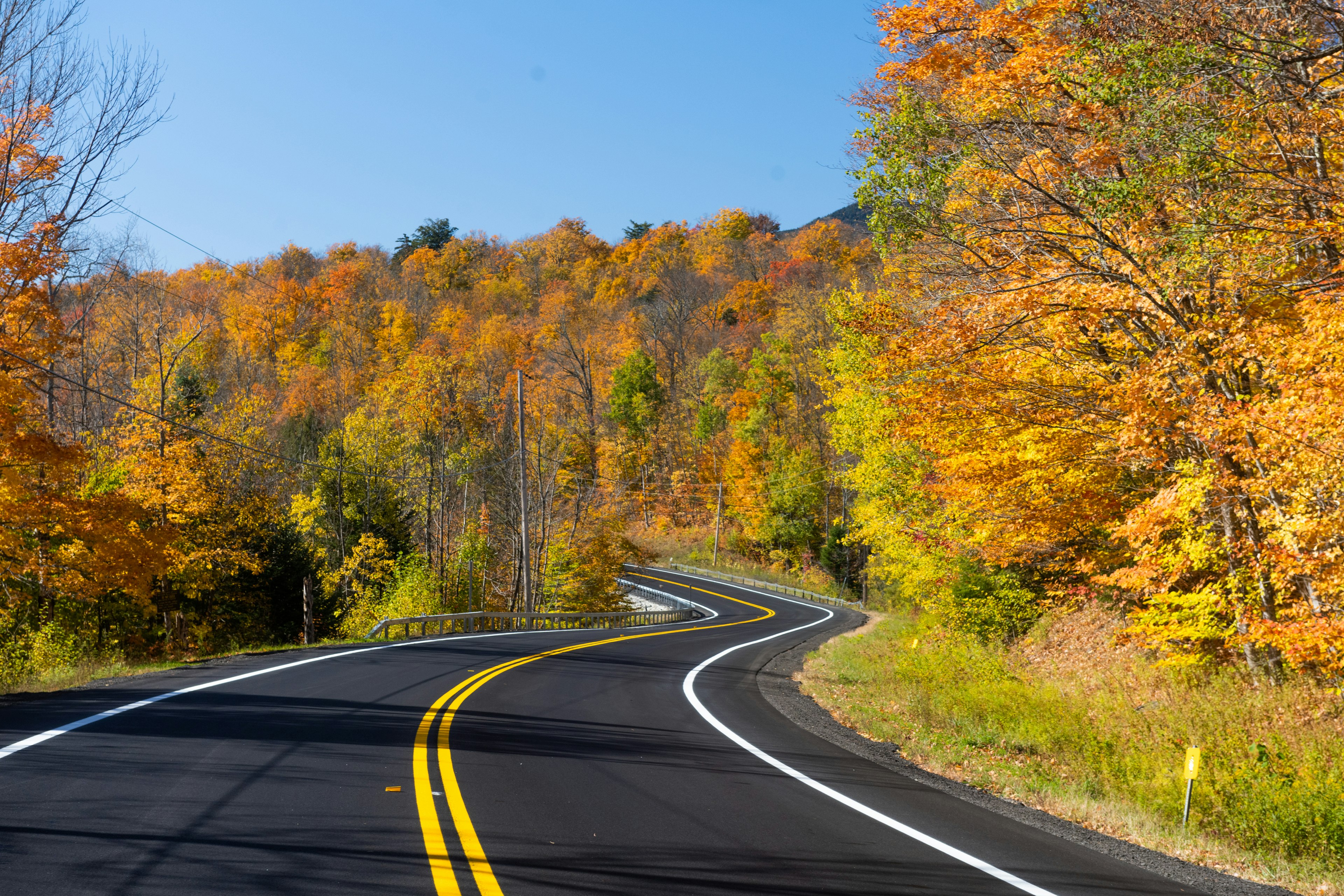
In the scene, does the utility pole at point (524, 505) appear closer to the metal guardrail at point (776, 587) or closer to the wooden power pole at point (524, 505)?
the wooden power pole at point (524, 505)

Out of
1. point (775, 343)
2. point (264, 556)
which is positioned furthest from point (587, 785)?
point (775, 343)

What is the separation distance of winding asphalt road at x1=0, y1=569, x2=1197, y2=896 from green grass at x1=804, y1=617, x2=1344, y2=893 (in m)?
1.37

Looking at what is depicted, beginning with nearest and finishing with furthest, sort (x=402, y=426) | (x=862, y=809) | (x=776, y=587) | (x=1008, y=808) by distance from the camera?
1. (x=862, y=809)
2. (x=1008, y=808)
3. (x=402, y=426)
4. (x=776, y=587)

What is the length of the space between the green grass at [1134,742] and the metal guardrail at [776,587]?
33697 mm

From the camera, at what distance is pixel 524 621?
104ft

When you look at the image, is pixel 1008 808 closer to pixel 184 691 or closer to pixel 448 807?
pixel 448 807

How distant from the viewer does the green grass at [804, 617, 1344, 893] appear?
7.29 meters

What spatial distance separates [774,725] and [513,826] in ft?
20.8

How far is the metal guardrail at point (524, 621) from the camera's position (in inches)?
952

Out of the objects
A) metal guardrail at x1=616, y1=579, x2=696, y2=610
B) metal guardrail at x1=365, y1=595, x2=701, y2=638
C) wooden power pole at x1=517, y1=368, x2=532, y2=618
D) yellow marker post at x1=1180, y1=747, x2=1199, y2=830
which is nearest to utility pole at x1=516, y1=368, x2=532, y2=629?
wooden power pole at x1=517, y1=368, x2=532, y2=618

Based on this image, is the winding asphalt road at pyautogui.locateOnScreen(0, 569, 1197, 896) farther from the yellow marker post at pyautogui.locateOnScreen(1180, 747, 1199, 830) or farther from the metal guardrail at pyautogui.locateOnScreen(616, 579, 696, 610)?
the metal guardrail at pyautogui.locateOnScreen(616, 579, 696, 610)

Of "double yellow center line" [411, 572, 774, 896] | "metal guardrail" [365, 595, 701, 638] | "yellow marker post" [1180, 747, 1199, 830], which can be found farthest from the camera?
"metal guardrail" [365, 595, 701, 638]

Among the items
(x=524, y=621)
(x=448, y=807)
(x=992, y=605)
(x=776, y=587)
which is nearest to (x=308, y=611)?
(x=524, y=621)

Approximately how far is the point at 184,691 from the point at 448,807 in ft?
21.8
